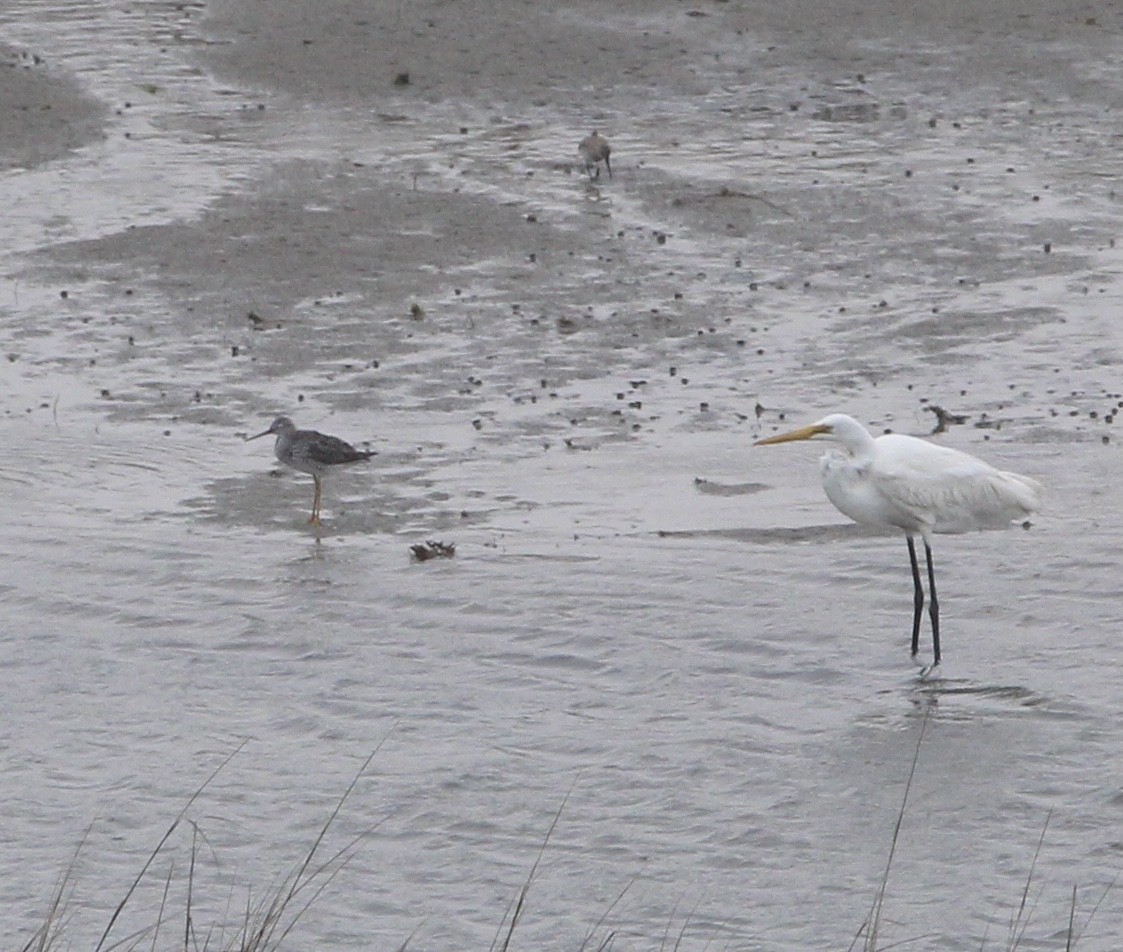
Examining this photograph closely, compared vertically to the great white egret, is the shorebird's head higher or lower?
lower

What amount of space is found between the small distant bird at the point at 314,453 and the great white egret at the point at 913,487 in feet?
8.07

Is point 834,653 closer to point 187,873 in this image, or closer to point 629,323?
point 187,873

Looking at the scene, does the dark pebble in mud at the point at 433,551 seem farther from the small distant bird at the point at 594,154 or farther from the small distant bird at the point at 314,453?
the small distant bird at the point at 594,154

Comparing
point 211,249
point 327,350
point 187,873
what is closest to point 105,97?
point 211,249

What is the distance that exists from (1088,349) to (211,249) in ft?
20.0

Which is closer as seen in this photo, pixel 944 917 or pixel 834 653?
pixel 944 917

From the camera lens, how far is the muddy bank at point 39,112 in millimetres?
17562

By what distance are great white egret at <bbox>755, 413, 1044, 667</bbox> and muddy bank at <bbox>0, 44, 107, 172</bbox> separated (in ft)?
31.6

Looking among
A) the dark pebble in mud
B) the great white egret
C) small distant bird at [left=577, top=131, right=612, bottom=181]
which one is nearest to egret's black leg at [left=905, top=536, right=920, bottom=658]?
the great white egret

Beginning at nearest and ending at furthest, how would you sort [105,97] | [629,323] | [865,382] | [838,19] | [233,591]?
[233,591] < [865,382] < [629,323] < [105,97] < [838,19]

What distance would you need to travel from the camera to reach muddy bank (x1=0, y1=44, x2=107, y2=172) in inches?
691

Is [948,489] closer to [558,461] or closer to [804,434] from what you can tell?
[804,434]

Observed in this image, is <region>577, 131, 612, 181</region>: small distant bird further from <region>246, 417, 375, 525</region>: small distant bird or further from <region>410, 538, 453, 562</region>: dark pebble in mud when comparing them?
<region>410, 538, 453, 562</region>: dark pebble in mud

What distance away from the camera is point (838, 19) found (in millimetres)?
20375
